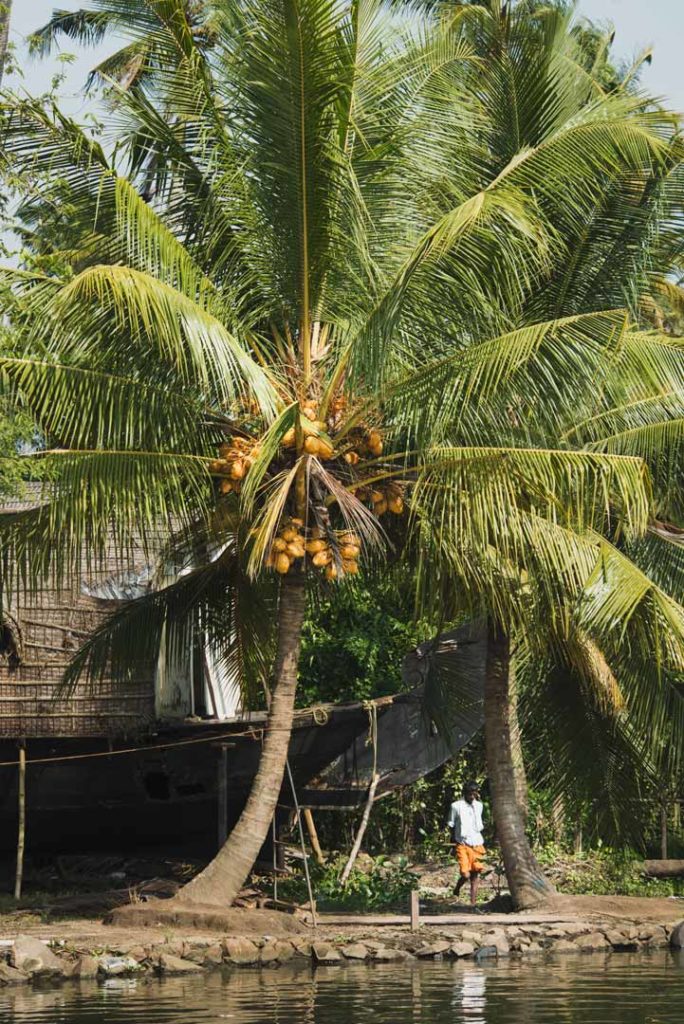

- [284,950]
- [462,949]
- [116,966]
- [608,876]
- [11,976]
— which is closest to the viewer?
[11,976]

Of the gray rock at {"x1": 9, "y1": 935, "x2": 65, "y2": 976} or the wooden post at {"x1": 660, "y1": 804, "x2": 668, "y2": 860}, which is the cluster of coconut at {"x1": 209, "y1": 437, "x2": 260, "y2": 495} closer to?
the gray rock at {"x1": 9, "y1": 935, "x2": 65, "y2": 976}

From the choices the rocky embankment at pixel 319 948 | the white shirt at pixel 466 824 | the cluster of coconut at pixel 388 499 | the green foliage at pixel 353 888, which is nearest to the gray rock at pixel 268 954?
the rocky embankment at pixel 319 948

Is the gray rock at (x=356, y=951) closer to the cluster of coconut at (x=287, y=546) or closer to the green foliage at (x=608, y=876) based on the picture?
the cluster of coconut at (x=287, y=546)

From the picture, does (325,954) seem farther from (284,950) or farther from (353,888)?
(353,888)

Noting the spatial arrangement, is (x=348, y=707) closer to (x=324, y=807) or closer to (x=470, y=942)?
(x=324, y=807)

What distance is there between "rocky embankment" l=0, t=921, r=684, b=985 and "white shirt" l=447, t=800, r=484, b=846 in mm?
1719

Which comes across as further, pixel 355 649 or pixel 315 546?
pixel 355 649

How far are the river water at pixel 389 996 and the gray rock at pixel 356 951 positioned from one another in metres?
0.12

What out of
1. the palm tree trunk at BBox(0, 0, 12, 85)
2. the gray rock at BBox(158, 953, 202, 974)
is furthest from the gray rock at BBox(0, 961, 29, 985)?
the palm tree trunk at BBox(0, 0, 12, 85)

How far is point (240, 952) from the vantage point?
10.8 meters

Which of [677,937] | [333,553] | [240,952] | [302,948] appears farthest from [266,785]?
[677,937]

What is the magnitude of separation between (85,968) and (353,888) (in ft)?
15.0

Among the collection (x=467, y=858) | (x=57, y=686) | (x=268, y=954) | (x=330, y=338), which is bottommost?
(x=268, y=954)

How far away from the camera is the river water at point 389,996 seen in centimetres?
797
